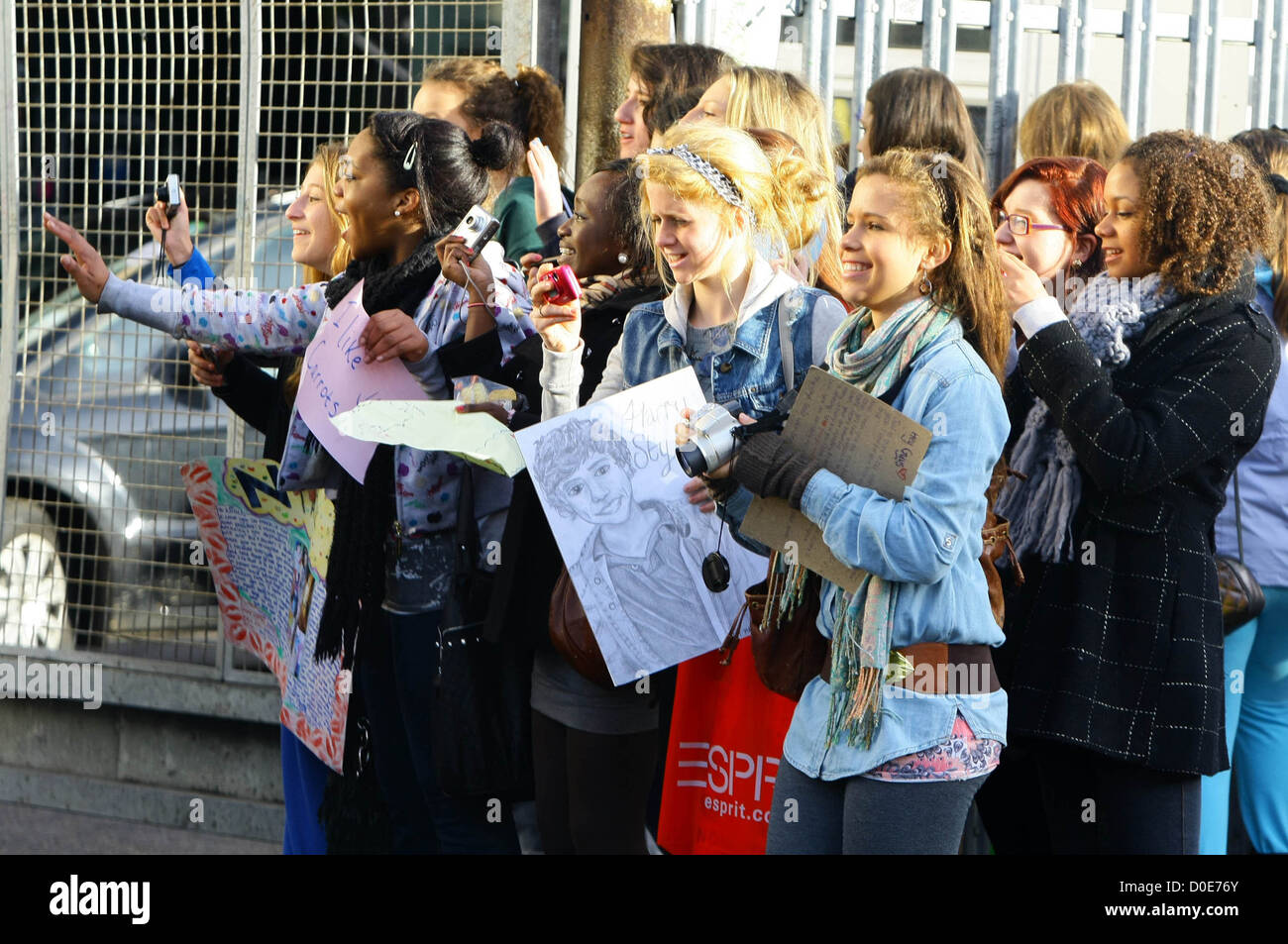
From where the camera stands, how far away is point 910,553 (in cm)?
254

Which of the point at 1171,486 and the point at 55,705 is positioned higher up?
the point at 1171,486

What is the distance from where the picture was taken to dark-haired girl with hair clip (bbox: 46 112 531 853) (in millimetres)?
3674

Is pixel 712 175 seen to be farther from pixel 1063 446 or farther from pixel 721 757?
pixel 721 757

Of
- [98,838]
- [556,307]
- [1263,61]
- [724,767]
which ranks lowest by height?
[98,838]

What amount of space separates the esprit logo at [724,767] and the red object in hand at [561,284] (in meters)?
0.98

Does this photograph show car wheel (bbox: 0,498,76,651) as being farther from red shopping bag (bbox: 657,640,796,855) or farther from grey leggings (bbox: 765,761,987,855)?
grey leggings (bbox: 765,761,987,855)

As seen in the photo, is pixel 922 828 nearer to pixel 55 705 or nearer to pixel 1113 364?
pixel 1113 364

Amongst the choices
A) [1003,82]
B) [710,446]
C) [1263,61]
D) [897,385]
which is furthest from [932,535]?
[1263,61]

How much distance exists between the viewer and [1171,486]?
3.18 m

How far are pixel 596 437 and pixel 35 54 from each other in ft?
A: 11.8

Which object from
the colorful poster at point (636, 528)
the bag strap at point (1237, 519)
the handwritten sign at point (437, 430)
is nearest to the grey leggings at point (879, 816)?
the colorful poster at point (636, 528)

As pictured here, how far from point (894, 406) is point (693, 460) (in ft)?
1.21
